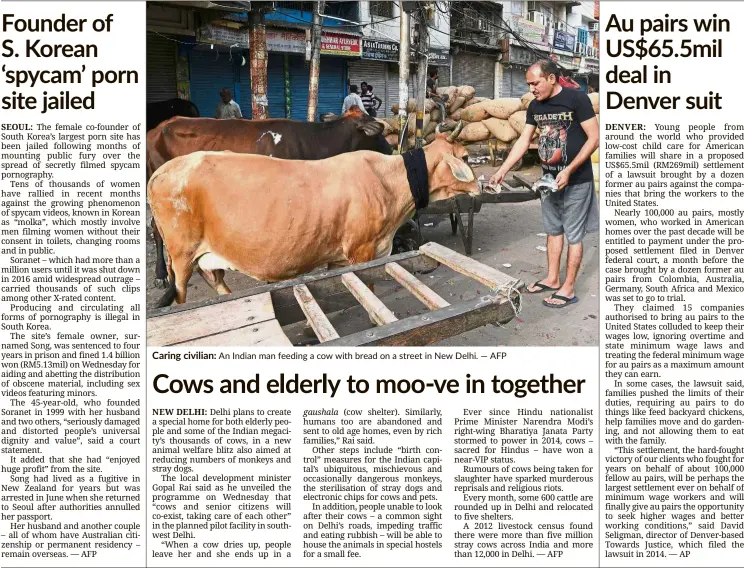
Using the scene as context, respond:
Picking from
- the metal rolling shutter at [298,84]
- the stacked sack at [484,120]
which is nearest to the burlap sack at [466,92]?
the stacked sack at [484,120]

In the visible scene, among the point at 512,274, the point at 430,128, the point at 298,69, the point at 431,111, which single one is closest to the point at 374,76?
the point at 298,69

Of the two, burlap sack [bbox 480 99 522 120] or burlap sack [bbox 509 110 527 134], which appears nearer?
burlap sack [bbox 509 110 527 134]

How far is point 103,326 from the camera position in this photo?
9.27 feet

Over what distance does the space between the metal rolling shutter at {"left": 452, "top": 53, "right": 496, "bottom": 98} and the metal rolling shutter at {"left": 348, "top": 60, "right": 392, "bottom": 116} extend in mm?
4765

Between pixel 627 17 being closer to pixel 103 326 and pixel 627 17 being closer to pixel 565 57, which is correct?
pixel 103 326

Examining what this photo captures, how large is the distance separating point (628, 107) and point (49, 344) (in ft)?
11.4

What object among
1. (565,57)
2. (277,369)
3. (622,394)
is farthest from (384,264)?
(565,57)

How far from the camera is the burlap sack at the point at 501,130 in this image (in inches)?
486

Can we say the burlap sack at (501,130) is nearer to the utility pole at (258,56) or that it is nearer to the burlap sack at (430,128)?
the burlap sack at (430,128)

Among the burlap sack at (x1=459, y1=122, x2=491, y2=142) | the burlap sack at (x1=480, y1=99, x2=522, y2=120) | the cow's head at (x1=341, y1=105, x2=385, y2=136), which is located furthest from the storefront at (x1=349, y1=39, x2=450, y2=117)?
the cow's head at (x1=341, y1=105, x2=385, y2=136)

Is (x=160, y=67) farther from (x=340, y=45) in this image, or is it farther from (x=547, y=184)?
(x=547, y=184)

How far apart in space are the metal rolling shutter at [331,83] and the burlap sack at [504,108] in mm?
5804

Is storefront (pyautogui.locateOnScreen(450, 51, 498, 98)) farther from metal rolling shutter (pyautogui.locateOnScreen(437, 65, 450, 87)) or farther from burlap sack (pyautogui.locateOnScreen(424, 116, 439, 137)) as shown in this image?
burlap sack (pyautogui.locateOnScreen(424, 116, 439, 137))

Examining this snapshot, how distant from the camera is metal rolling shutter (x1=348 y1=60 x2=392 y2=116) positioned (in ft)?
57.0
